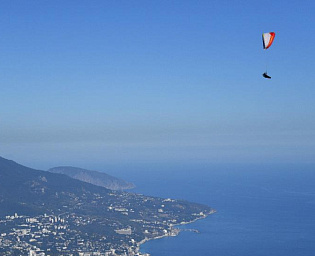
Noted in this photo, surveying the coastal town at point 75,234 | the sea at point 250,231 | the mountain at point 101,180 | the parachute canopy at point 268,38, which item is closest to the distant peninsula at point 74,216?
the coastal town at point 75,234

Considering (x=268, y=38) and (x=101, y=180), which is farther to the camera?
(x=101, y=180)

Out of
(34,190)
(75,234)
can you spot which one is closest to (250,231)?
(75,234)

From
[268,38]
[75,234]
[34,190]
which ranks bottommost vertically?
[75,234]

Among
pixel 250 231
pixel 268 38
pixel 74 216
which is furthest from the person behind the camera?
pixel 74 216

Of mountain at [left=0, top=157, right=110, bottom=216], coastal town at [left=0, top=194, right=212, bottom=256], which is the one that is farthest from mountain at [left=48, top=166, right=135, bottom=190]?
coastal town at [left=0, top=194, right=212, bottom=256]

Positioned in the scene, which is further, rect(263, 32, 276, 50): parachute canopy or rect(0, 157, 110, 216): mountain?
rect(0, 157, 110, 216): mountain

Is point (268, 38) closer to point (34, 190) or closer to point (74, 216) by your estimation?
point (74, 216)

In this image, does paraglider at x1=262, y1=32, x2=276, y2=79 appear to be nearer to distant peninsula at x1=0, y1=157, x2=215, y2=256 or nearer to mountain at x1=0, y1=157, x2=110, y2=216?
distant peninsula at x1=0, y1=157, x2=215, y2=256

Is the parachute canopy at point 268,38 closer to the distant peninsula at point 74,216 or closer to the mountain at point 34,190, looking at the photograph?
the distant peninsula at point 74,216
